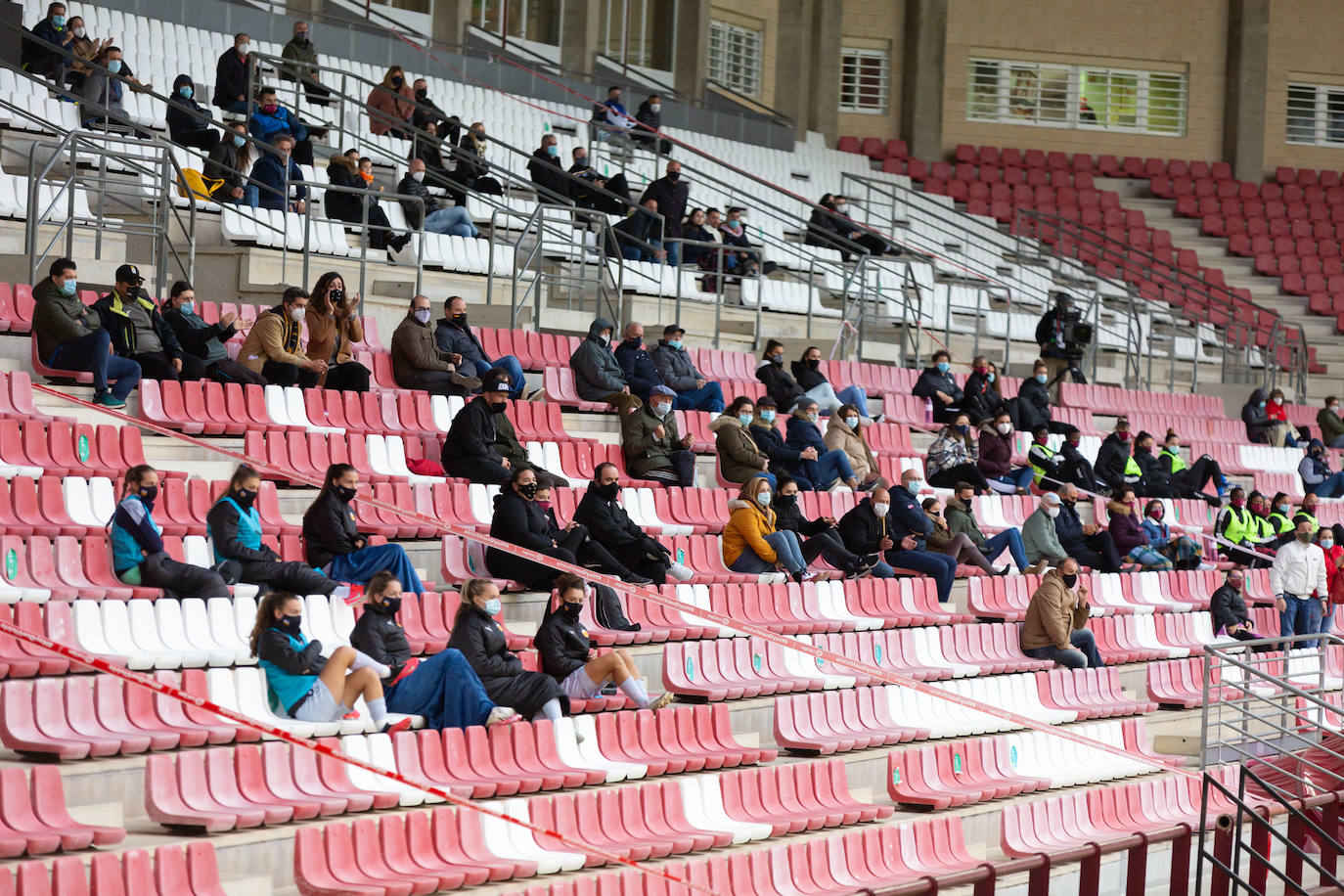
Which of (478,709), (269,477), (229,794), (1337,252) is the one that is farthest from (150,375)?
(1337,252)

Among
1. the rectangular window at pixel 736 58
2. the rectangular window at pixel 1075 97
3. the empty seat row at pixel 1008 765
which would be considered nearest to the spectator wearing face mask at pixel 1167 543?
the empty seat row at pixel 1008 765

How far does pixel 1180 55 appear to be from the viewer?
24344mm

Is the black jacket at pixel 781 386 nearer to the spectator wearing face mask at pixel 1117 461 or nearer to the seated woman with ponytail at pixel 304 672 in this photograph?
the spectator wearing face mask at pixel 1117 461

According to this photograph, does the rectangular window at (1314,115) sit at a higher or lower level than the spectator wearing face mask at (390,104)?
higher

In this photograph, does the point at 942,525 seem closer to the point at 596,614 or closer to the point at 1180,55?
the point at 596,614

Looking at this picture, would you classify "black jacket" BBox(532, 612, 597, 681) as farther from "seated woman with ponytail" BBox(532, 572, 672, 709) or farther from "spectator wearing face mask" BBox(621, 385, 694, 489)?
"spectator wearing face mask" BBox(621, 385, 694, 489)

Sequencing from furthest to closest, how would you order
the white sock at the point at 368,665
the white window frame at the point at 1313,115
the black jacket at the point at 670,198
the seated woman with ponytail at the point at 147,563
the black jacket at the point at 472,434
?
the white window frame at the point at 1313,115 < the black jacket at the point at 670,198 < the black jacket at the point at 472,434 < the seated woman with ponytail at the point at 147,563 < the white sock at the point at 368,665

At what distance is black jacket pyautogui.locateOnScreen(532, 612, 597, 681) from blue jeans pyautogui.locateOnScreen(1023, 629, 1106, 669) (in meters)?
3.74

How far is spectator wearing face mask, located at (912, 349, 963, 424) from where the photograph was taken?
47.6ft

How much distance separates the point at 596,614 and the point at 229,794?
3069 millimetres

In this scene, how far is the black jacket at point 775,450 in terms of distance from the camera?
1203 cm

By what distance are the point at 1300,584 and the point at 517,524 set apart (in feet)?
21.6

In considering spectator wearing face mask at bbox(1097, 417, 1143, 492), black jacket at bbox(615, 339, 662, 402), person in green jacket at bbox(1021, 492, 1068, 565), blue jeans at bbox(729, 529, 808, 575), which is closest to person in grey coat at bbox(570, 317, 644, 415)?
black jacket at bbox(615, 339, 662, 402)

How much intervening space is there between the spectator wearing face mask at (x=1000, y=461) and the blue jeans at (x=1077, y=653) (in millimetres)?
2674
